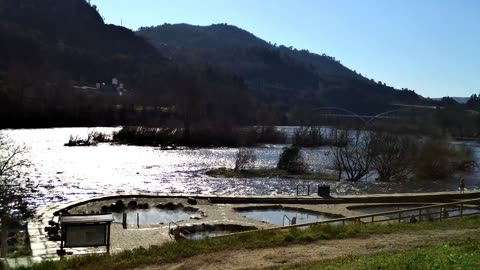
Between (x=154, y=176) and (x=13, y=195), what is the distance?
24.2m

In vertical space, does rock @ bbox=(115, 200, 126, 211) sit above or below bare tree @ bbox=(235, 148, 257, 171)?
below

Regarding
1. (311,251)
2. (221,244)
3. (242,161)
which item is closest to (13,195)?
(221,244)

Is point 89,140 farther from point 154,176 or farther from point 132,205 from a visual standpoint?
point 132,205

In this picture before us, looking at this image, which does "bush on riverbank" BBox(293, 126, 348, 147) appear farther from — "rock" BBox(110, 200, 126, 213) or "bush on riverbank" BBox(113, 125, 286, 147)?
"rock" BBox(110, 200, 126, 213)

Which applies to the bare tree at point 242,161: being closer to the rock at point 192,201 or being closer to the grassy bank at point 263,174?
the grassy bank at point 263,174

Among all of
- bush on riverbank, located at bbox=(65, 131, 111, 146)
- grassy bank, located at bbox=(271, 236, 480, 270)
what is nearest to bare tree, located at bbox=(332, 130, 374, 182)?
grassy bank, located at bbox=(271, 236, 480, 270)

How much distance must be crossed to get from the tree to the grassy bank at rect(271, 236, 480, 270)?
1245 centimetres

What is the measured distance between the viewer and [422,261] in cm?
1027

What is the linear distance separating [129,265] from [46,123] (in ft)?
422

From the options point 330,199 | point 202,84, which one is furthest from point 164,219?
point 202,84

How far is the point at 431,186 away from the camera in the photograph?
191 ft

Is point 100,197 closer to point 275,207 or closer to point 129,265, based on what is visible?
point 275,207

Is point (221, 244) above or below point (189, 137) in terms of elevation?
below

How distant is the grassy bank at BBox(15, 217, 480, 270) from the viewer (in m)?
13.2
